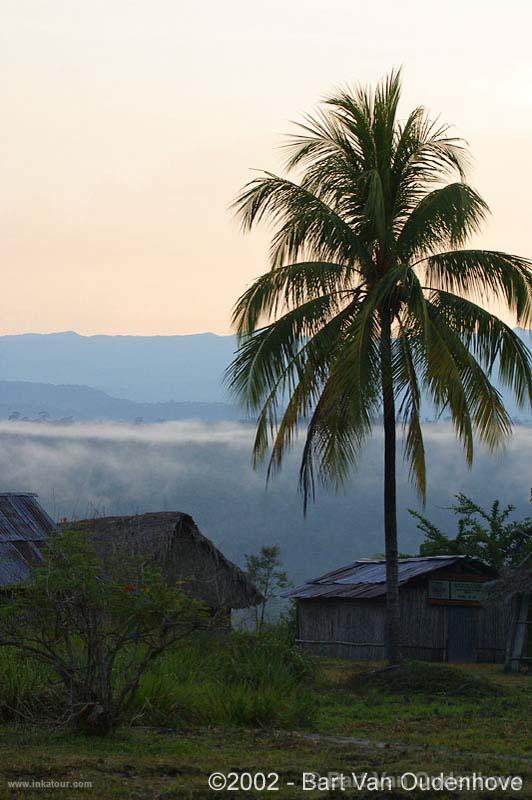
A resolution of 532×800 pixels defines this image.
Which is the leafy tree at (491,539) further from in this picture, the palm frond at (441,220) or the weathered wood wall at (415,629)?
the palm frond at (441,220)

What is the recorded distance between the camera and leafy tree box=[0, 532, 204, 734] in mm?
12867

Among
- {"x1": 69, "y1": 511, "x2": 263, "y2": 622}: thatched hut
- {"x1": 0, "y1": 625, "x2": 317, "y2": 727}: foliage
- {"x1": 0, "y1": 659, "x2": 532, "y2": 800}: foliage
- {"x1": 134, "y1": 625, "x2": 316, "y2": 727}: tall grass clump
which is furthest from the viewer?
{"x1": 69, "y1": 511, "x2": 263, "y2": 622}: thatched hut

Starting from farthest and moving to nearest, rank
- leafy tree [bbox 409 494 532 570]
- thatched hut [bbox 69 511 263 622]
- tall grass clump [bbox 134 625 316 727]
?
leafy tree [bbox 409 494 532 570] → thatched hut [bbox 69 511 263 622] → tall grass clump [bbox 134 625 316 727]

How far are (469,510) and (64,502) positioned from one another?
29.2 m

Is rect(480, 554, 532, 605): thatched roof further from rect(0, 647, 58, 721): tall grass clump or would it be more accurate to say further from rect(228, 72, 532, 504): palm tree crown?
rect(0, 647, 58, 721): tall grass clump

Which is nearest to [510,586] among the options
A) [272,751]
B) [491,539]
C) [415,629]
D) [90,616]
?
[415,629]

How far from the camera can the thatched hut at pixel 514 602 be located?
97.5 feet

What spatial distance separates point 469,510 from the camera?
46219 millimetres

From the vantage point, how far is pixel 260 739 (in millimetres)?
13156

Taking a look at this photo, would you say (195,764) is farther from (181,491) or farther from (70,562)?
(181,491)

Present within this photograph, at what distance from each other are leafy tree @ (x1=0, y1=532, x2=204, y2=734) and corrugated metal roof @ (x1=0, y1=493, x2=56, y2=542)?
14791 millimetres

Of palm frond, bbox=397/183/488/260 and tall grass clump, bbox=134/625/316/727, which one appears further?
palm frond, bbox=397/183/488/260

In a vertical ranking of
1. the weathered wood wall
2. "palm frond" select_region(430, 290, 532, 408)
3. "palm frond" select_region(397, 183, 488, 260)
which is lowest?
the weathered wood wall

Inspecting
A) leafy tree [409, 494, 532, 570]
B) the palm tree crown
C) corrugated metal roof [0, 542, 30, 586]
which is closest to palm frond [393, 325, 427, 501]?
the palm tree crown
